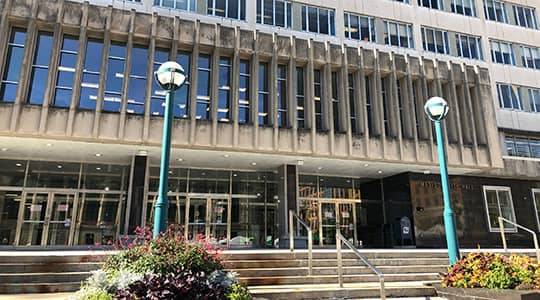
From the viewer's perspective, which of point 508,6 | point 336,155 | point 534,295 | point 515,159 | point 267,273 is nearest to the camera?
point 534,295

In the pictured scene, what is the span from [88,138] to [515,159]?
2179 cm

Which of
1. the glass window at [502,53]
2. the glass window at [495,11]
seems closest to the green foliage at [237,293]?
the glass window at [502,53]

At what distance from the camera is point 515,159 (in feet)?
68.6

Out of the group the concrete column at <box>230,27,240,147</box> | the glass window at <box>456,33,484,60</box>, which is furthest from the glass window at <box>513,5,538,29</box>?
the concrete column at <box>230,27,240,147</box>

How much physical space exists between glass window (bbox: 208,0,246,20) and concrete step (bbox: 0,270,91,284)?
1372cm

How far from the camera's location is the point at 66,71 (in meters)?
14.4

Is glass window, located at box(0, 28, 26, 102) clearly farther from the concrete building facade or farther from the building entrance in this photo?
the building entrance

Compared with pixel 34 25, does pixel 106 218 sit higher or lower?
lower

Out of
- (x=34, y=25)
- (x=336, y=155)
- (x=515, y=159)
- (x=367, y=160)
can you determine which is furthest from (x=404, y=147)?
(x=34, y=25)

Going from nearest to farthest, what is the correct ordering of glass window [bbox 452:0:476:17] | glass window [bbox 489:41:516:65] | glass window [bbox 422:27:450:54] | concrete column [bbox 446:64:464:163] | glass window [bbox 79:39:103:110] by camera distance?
glass window [bbox 79:39:103:110], concrete column [bbox 446:64:464:163], glass window [bbox 422:27:450:54], glass window [bbox 452:0:476:17], glass window [bbox 489:41:516:65]

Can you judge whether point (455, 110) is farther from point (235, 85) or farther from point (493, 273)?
point (493, 273)

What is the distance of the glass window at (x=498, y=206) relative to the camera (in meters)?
20.5

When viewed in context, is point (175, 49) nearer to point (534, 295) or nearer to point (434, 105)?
point (434, 105)

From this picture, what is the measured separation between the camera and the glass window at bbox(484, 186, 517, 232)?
2052 cm
